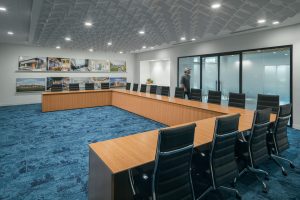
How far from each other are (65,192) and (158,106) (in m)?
3.67

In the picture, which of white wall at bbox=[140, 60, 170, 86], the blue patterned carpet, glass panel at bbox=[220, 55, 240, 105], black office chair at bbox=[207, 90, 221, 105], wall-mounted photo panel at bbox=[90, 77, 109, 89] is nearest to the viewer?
the blue patterned carpet

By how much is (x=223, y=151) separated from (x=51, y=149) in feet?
10.5

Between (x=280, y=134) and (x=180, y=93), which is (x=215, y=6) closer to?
(x=280, y=134)

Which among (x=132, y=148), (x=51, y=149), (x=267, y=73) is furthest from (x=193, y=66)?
(x=132, y=148)

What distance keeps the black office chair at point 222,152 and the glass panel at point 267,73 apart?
4.58m

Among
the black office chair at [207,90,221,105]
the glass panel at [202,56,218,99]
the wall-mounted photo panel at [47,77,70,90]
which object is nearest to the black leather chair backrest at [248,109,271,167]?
the black office chair at [207,90,221,105]

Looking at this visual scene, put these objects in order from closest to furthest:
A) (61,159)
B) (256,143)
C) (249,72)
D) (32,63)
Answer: (256,143)
(61,159)
(249,72)
(32,63)

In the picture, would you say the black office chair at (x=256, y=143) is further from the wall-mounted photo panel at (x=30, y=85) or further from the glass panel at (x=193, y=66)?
the wall-mounted photo panel at (x=30, y=85)

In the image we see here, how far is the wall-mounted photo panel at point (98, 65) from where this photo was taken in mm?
10859

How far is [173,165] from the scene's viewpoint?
5.34 feet

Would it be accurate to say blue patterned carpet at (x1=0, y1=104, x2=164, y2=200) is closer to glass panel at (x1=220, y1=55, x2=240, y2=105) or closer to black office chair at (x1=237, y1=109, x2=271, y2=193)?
black office chair at (x1=237, y1=109, x2=271, y2=193)

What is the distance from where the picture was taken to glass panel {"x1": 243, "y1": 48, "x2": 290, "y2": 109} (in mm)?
5562

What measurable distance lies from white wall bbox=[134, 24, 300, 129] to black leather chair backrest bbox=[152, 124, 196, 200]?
5.05 m

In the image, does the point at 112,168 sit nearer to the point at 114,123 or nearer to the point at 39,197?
the point at 39,197
